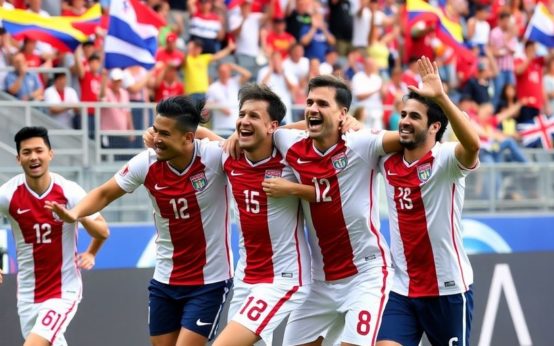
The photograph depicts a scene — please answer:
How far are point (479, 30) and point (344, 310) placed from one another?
39.4 ft

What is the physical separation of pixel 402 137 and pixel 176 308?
2.23 m

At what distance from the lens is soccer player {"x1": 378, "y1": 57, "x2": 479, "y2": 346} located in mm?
8930

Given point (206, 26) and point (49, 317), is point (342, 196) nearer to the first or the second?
point (49, 317)

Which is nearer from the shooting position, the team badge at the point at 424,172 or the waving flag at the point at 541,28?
the team badge at the point at 424,172

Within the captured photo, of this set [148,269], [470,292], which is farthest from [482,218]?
[470,292]

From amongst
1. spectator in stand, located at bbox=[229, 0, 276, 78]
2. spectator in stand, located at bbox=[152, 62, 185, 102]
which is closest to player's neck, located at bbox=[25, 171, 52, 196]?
spectator in stand, located at bbox=[152, 62, 185, 102]

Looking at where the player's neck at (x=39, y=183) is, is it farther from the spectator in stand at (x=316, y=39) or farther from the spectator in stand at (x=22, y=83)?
the spectator in stand at (x=316, y=39)

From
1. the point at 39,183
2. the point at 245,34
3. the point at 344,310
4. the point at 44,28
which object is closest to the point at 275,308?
the point at 344,310

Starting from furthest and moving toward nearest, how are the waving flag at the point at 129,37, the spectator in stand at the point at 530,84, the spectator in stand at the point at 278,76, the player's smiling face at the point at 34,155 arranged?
the spectator in stand at the point at 530,84 → the spectator in stand at the point at 278,76 → the waving flag at the point at 129,37 → the player's smiling face at the point at 34,155

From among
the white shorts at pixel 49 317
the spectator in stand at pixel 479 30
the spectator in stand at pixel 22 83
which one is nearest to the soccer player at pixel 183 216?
the white shorts at pixel 49 317

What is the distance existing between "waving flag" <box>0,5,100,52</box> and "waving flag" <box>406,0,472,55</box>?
5.22 m

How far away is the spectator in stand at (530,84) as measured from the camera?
61.4ft

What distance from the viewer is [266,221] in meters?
8.94

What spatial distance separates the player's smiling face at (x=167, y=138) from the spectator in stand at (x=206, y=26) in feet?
24.5
